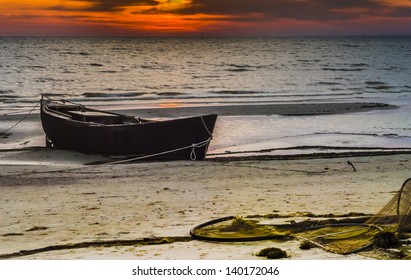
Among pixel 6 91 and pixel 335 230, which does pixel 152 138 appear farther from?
pixel 6 91

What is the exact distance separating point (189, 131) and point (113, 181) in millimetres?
2060

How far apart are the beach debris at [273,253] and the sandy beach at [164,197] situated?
0.27 feet

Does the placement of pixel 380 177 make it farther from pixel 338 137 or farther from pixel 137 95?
pixel 137 95

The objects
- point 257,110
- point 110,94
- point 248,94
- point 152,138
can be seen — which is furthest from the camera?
point 110,94

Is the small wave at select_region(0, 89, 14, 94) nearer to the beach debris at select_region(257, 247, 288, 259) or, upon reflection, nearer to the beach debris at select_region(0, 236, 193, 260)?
the beach debris at select_region(0, 236, 193, 260)

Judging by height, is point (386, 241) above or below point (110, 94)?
above

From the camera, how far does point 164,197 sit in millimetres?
7398

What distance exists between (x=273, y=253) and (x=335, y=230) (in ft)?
2.78

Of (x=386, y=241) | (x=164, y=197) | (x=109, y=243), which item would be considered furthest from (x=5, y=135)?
(x=386, y=241)

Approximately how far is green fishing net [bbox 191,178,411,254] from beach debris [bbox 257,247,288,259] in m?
0.33

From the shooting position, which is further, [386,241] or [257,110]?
[257,110]

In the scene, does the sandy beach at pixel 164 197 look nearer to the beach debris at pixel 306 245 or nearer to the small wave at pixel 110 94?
the beach debris at pixel 306 245

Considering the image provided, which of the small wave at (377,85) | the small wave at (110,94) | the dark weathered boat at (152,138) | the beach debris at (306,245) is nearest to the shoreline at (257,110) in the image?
the small wave at (110,94)

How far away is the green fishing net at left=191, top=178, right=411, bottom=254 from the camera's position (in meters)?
5.04
